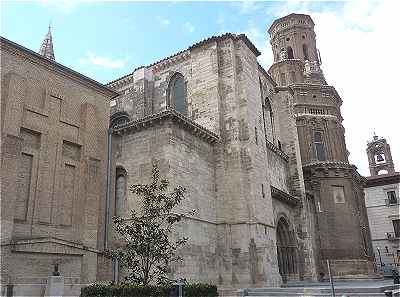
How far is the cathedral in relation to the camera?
15.6 meters

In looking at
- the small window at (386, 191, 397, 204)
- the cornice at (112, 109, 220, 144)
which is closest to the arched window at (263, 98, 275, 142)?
the cornice at (112, 109, 220, 144)

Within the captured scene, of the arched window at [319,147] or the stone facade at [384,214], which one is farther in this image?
the stone facade at [384,214]

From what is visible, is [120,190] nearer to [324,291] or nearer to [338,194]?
[324,291]

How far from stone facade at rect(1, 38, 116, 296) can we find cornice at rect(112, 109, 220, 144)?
145 centimetres

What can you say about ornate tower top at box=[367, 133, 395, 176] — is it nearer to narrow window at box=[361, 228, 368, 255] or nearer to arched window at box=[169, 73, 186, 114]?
narrow window at box=[361, 228, 368, 255]

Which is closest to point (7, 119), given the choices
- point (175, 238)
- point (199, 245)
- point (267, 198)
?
point (175, 238)

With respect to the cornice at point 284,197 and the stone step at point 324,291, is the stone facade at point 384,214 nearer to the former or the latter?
the cornice at point 284,197

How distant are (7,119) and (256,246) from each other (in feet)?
41.2

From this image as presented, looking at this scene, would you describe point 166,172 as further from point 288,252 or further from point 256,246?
point 288,252

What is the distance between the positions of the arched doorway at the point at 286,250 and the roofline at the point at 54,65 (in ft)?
43.3

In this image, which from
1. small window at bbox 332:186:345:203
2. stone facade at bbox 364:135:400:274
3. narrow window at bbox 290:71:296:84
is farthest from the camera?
stone facade at bbox 364:135:400:274

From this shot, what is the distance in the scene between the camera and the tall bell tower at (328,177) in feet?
96.4

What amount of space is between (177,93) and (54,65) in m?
9.21

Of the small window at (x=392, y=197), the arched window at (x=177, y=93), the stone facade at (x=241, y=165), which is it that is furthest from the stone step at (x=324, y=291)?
the small window at (x=392, y=197)
